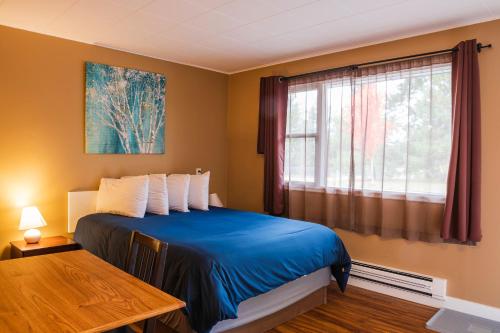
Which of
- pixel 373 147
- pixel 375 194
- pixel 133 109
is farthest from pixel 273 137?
pixel 133 109

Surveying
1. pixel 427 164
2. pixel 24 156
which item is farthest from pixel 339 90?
pixel 24 156

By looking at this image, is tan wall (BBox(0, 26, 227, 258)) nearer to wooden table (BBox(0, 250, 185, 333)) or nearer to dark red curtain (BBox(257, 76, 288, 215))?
dark red curtain (BBox(257, 76, 288, 215))

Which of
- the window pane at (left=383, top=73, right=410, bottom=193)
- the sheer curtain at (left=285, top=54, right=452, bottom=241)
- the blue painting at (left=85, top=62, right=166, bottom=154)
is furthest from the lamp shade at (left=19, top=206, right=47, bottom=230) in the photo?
the window pane at (left=383, top=73, right=410, bottom=193)

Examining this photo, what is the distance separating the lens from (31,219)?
3.22m

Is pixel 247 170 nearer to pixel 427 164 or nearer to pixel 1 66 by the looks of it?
pixel 427 164

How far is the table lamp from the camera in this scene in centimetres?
320

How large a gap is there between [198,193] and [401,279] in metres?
2.23

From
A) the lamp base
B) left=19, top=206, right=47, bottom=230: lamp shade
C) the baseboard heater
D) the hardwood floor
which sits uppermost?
left=19, top=206, right=47, bottom=230: lamp shade

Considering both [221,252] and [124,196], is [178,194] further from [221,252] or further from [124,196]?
[221,252]

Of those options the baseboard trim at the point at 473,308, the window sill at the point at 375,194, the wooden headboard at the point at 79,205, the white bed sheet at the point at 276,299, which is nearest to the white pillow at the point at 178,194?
the wooden headboard at the point at 79,205

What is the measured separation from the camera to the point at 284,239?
282cm

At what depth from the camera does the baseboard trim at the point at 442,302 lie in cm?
300

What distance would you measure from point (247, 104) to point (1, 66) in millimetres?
2707

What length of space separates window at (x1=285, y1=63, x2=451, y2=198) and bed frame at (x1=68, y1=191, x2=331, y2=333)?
1.08m
